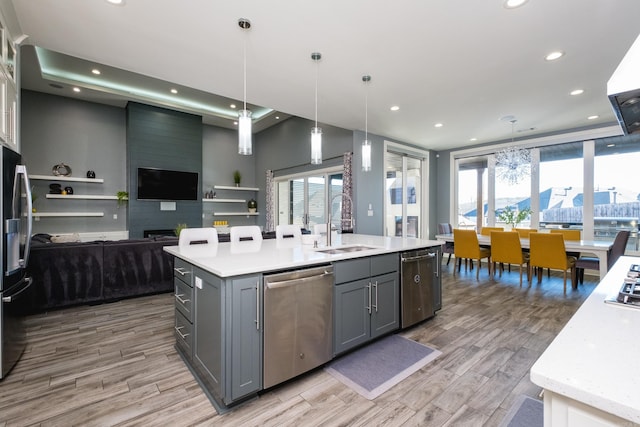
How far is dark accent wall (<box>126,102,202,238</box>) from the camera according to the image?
6.52 m

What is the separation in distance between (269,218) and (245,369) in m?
6.74

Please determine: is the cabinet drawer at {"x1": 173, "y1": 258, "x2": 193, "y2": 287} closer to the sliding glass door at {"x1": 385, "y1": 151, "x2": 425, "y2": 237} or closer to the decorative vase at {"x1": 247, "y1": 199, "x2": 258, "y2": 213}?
the sliding glass door at {"x1": 385, "y1": 151, "x2": 425, "y2": 237}

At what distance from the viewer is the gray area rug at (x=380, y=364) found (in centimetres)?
211

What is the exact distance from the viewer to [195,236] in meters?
3.05

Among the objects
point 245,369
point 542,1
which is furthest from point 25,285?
point 542,1

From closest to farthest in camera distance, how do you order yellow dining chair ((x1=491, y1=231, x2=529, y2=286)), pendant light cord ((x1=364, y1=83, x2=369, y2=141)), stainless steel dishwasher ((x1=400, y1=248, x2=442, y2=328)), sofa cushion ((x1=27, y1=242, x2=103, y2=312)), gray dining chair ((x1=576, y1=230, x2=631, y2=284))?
stainless steel dishwasher ((x1=400, y1=248, x2=442, y2=328)), sofa cushion ((x1=27, y1=242, x2=103, y2=312)), pendant light cord ((x1=364, y1=83, x2=369, y2=141)), gray dining chair ((x1=576, y1=230, x2=631, y2=284)), yellow dining chair ((x1=491, y1=231, x2=529, y2=286))

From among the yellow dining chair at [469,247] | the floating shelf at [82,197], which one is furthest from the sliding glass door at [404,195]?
the floating shelf at [82,197]

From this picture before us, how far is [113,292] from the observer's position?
12.7ft

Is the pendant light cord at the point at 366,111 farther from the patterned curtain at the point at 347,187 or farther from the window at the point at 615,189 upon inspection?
the window at the point at 615,189

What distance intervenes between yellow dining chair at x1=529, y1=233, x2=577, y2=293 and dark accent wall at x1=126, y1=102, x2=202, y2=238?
23.2 feet

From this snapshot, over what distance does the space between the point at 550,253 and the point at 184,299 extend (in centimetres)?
494

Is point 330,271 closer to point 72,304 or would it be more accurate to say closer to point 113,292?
point 113,292

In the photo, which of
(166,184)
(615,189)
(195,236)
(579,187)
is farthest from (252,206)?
(615,189)

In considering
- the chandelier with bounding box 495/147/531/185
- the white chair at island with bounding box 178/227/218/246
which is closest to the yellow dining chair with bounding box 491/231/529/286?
the chandelier with bounding box 495/147/531/185
